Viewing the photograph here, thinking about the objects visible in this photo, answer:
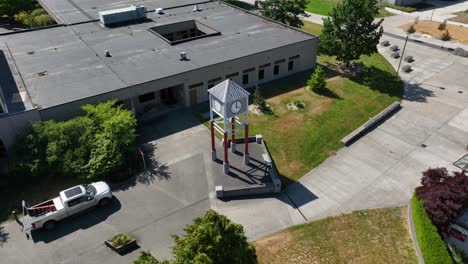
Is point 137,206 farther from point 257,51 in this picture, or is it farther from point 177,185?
point 257,51

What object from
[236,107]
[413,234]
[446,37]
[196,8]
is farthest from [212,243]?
[446,37]

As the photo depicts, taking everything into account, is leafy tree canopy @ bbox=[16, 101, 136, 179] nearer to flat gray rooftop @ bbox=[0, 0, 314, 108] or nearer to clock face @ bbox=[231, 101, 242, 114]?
flat gray rooftop @ bbox=[0, 0, 314, 108]

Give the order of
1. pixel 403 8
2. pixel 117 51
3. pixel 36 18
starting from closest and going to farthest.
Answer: pixel 117 51, pixel 36 18, pixel 403 8

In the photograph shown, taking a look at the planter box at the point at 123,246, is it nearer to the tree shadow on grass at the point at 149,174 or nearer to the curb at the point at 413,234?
the tree shadow on grass at the point at 149,174

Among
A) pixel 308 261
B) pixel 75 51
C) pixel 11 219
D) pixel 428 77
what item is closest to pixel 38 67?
pixel 75 51

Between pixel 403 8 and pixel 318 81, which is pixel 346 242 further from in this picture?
pixel 403 8

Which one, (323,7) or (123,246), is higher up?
(323,7)

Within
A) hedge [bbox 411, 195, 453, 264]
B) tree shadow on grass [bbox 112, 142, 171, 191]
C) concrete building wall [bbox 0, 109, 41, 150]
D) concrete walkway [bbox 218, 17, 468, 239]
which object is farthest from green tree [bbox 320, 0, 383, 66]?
concrete building wall [bbox 0, 109, 41, 150]
